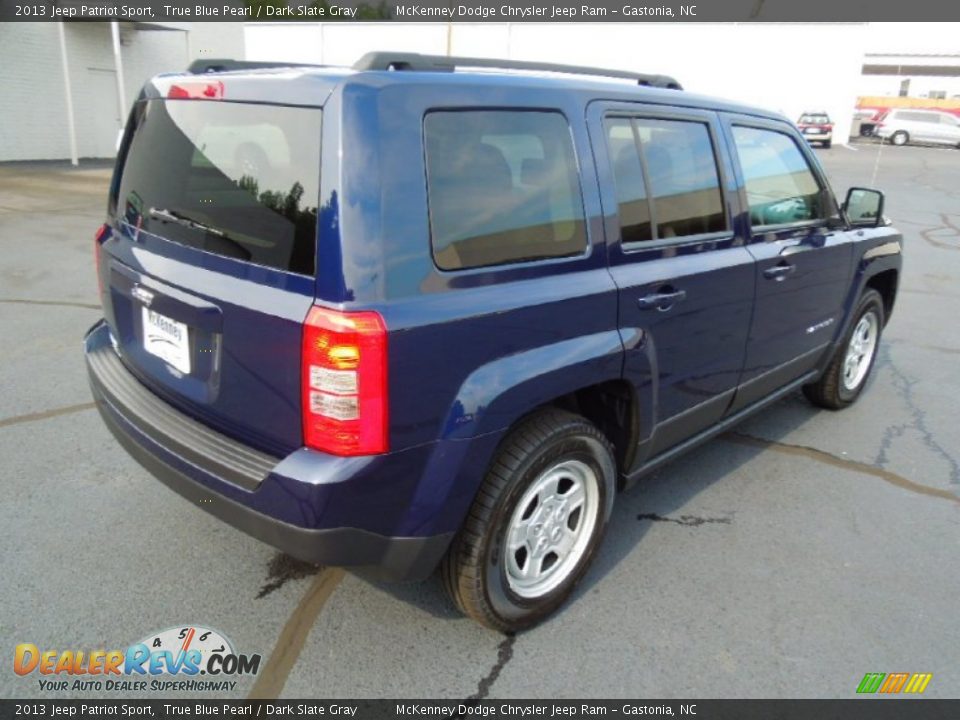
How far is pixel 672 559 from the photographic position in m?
3.08

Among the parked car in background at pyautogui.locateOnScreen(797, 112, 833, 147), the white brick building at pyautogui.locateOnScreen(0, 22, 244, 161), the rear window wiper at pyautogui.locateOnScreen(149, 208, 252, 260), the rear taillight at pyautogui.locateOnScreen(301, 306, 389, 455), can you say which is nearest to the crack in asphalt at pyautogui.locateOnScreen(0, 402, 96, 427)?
the rear window wiper at pyautogui.locateOnScreen(149, 208, 252, 260)

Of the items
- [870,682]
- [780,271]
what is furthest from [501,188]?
[870,682]

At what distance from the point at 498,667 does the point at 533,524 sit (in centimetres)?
51

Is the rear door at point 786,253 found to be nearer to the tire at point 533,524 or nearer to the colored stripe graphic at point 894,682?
the tire at point 533,524

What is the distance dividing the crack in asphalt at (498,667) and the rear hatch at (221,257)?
1050 millimetres

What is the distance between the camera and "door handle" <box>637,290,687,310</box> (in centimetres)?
267

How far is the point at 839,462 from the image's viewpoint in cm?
→ 407

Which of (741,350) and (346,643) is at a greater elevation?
(741,350)

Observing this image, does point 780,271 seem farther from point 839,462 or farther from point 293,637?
point 293,637

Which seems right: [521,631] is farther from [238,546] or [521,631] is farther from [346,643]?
[238,546]

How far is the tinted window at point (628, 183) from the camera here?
104 inches
